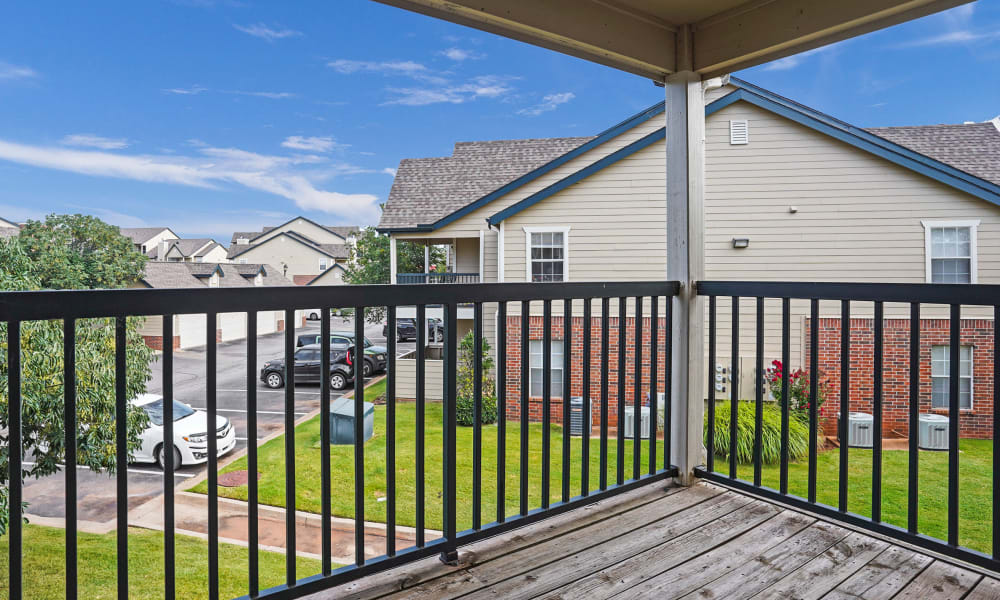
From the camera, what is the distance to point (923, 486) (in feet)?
17.9

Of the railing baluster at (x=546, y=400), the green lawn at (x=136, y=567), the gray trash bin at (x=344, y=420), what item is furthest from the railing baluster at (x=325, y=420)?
the green lawn at (x=136, y=567)

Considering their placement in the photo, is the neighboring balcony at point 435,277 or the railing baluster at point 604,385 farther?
the neighboring balcony at point 435,277

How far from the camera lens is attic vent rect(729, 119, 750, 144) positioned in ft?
23.6

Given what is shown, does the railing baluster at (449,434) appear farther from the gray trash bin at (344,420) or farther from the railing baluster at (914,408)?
the gray trash bin at (344,420)

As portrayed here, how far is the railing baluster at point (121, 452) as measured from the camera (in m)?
1.14

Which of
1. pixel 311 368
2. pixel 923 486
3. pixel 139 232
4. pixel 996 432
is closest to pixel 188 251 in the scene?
pixel 139 232

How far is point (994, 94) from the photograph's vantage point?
7.03m

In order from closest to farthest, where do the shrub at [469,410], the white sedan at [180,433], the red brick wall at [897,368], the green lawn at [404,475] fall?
the white sedan at [180,433] < the green lawn at [404,475] < the red brick wall at [897,368] < the shrub at [469,410]

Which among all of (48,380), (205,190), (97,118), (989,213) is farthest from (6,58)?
(989,213)

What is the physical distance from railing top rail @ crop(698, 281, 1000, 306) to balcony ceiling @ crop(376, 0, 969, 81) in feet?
2.85

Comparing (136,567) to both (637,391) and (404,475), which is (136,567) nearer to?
(404,475)

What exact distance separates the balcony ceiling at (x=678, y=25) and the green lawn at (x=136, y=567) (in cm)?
393

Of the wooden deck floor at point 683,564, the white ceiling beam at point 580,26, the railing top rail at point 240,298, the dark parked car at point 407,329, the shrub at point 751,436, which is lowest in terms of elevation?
the shrub at point 751,436

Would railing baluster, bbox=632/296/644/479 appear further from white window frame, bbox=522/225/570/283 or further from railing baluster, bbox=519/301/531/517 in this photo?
white window frame, bbox=522/225/570/283
